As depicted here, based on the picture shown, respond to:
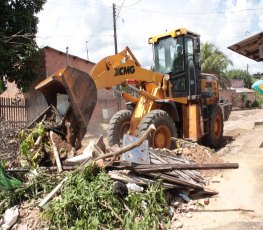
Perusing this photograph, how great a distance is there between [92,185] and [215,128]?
711 centimetres

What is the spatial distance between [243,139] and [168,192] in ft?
21.6

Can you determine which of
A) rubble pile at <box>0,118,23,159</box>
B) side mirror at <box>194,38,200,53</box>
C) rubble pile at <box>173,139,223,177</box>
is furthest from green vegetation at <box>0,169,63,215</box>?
side mirror at <box>194,38,200,53</box>

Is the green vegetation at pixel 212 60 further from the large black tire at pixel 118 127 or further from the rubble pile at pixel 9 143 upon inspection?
the rubble pile at pixel 9 143

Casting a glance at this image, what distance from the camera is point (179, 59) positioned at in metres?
10.1

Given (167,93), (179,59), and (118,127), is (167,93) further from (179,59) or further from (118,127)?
(118,127)

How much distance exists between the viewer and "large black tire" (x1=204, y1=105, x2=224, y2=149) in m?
11.0

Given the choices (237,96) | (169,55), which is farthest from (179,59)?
(237,96)

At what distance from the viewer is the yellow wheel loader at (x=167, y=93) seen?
8.41 metres

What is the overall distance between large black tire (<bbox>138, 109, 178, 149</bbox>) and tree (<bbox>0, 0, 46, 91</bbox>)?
7.24m

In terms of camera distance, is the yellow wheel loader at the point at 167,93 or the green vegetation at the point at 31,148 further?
the yellow wheel loader at the point at 167,93

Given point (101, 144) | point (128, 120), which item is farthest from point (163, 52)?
point (101, 144)

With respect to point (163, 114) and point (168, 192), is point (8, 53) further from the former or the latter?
point (168, 192)

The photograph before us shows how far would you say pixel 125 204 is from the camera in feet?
17.5

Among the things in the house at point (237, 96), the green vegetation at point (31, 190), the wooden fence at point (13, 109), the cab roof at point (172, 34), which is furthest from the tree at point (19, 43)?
the house at point (237, 96)
